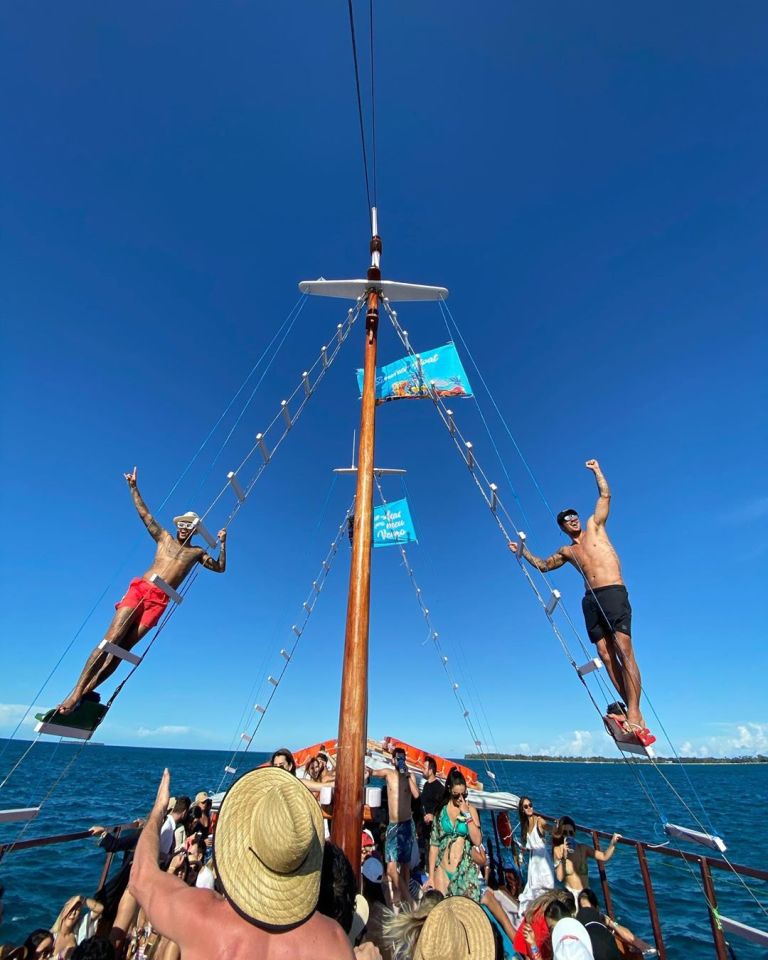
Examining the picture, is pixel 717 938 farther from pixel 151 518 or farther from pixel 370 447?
pixel 151 518

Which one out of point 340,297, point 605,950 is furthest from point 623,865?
point 340,297

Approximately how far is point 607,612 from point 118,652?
5.19m

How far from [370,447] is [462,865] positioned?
16.0 feet

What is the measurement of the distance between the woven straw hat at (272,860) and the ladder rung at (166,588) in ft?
12.2

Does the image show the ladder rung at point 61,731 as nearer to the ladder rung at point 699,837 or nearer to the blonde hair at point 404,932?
the blonde hair at point 404,932

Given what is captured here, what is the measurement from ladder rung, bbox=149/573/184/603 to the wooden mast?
84.2 inches

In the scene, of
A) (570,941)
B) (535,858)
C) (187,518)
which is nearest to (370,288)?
(187,518)

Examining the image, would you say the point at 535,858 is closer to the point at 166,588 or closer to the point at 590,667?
the point at 590,667

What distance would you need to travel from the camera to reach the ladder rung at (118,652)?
15.9 ft

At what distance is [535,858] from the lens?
623cm

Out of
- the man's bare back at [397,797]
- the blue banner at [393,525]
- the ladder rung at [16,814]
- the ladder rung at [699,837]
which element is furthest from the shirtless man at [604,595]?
the blue banner at [393,525]

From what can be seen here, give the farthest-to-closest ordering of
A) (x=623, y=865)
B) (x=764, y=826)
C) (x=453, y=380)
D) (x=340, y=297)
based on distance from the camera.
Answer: (x=764, y=826)
(x=623, y=865)
(x=453, y=380)
(x=340, y=297)

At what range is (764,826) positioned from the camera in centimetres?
2659

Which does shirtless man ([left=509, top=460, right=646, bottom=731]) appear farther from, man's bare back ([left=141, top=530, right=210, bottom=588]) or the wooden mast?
man's bare back ([left=141, top=530, right=210, bottom=588])
